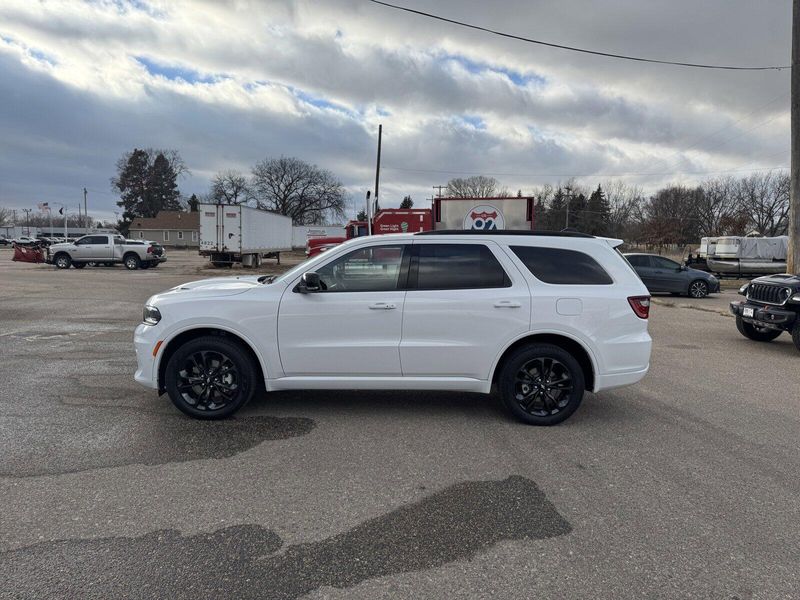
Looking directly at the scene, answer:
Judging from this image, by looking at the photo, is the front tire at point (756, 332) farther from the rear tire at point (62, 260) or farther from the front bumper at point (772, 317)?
the rear tire at point (62, 260)

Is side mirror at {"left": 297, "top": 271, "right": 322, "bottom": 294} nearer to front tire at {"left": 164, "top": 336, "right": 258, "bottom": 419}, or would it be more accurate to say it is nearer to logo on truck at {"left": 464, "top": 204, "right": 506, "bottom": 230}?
front tire at {"left": 164, "top": 336, "right": 258, "bottom": 419}

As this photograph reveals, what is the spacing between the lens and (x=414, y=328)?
4801mm

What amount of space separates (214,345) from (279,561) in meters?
2.46

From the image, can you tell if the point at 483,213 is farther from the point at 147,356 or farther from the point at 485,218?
the point at 147,356

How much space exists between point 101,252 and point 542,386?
3001 centimetres

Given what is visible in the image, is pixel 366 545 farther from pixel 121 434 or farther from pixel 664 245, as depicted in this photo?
pixel 664 245

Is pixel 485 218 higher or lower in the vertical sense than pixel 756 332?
higher

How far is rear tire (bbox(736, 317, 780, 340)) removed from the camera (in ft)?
32.2

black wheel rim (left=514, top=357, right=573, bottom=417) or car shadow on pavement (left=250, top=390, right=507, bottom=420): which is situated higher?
black wheel rim (left=514, top=357, right=573, bottom=417)

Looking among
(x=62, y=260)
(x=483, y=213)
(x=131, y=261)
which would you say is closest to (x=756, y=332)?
(x=483, y=213)

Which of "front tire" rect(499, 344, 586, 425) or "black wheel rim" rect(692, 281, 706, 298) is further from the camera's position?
"black wheel rim" rect(692, 281, 706, 298)

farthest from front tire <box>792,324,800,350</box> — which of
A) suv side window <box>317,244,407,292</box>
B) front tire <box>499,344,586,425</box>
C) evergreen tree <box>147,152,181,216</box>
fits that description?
evergreen tree <box>147,152,181,216</box>

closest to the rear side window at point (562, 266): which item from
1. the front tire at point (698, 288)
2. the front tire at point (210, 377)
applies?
the front tire at point (210, 377)

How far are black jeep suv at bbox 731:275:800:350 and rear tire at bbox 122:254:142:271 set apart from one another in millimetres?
28571
